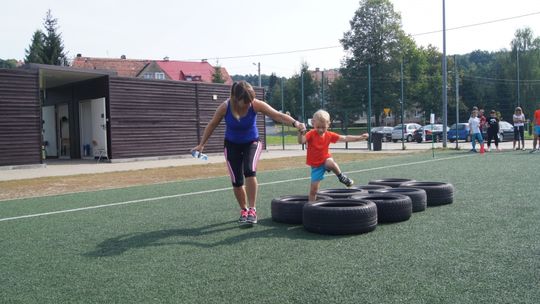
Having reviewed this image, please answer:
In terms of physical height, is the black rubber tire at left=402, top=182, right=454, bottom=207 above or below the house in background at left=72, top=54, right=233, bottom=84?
below

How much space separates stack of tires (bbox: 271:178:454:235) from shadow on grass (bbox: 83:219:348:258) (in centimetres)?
14

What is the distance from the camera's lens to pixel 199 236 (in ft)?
16.3

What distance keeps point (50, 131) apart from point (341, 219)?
78.8ft

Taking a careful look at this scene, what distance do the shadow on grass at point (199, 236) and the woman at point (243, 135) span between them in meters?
0.28

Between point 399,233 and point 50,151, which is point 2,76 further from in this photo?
point 399,233

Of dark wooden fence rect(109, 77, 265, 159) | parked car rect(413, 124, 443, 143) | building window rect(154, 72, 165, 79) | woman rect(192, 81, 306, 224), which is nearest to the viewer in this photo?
woman rect(192, 81, 306, 224)

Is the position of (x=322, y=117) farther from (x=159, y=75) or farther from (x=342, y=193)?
(x=159, y=75)

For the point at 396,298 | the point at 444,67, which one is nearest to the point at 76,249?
the point at 396,298

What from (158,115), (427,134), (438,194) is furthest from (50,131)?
(427,134)

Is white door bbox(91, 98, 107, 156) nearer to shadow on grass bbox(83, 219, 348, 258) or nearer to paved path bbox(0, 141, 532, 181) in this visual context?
paved path bbox(0, 141, 532, 181)

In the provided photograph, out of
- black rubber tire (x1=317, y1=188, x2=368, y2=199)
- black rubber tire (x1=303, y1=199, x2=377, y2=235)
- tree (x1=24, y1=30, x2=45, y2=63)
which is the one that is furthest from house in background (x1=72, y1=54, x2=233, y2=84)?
black rubber tire (x1=303, y1=199, x2=377, y2=235)

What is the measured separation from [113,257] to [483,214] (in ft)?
14.0

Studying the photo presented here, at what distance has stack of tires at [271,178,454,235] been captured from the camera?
4832 mm

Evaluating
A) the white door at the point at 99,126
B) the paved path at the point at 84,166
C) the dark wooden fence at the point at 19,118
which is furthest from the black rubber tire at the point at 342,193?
the white door at the point at 99,126
